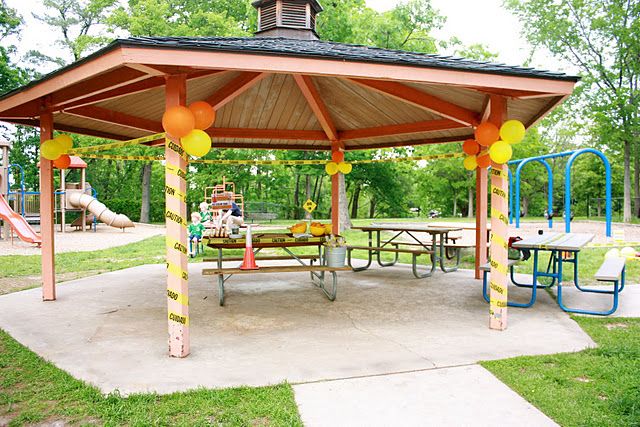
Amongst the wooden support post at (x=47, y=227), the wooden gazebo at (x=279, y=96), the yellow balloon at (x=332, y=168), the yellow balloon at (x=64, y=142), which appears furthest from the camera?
the yellow balloon at (x=332, y=168)

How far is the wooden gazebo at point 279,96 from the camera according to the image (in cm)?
406

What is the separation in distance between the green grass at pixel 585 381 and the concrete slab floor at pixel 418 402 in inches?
5.9

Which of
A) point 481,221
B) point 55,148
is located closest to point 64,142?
point 55,148

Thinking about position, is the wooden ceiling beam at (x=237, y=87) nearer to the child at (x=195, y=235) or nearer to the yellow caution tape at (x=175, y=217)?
the yellow caution tape at (x=175, y=217)

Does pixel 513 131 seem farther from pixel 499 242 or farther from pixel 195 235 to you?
pixel 195 235

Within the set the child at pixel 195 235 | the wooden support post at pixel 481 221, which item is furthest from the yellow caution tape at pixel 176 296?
the child at pixel 195 235

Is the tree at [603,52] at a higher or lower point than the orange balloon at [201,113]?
higher

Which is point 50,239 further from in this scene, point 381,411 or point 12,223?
point 12,223

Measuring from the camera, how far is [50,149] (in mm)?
6246

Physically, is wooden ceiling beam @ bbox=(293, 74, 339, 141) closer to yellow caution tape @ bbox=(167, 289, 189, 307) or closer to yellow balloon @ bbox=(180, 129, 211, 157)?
yellow balloon @ bbox=(180, 129, 211, 157)

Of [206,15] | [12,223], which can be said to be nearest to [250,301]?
[12,223]

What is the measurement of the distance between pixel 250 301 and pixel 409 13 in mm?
17803

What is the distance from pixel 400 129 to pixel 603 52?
791 inches

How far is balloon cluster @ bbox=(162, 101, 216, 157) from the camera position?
13.8 feet
